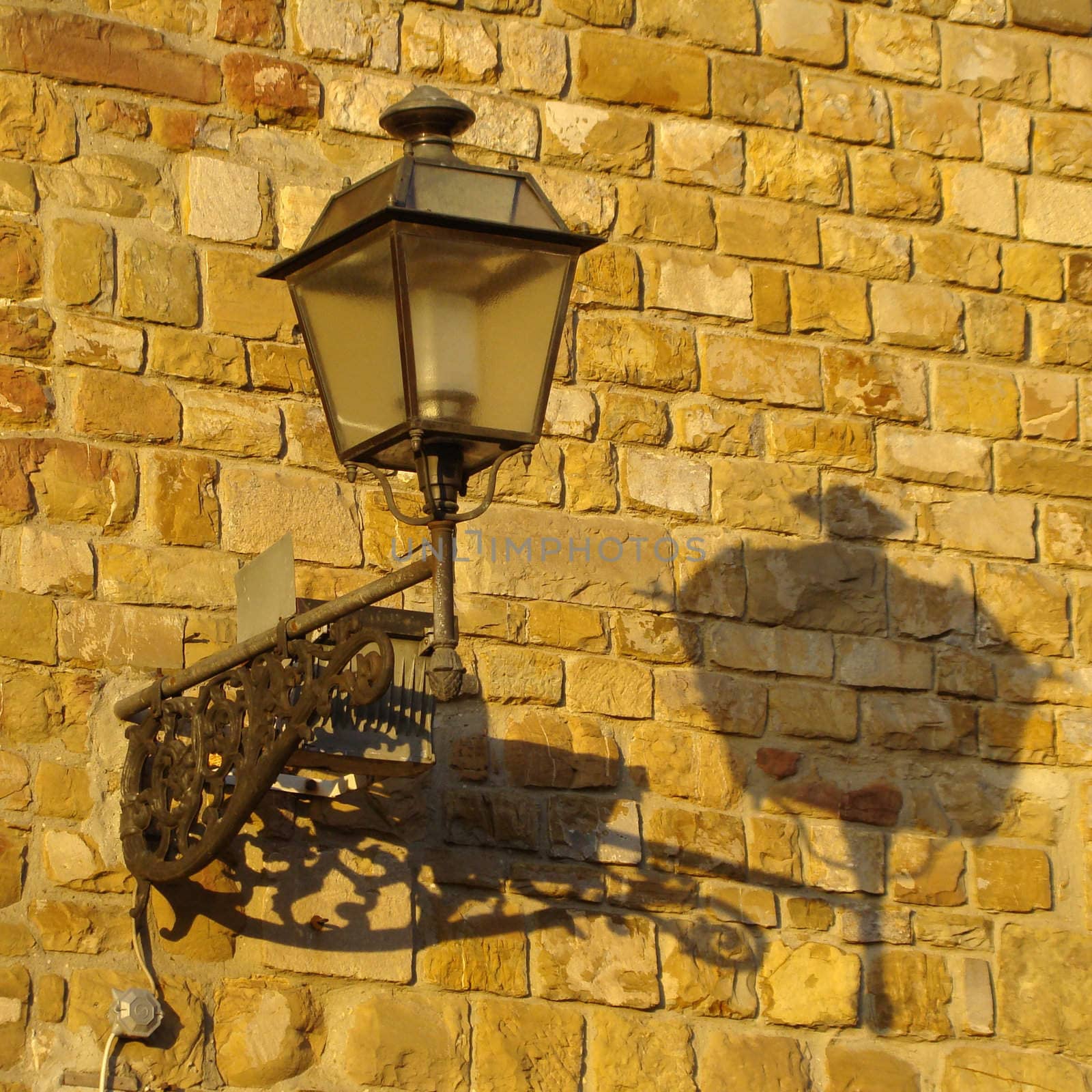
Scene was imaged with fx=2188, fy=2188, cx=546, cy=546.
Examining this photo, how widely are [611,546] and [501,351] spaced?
1143 mm

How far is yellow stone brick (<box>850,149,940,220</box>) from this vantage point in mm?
4727

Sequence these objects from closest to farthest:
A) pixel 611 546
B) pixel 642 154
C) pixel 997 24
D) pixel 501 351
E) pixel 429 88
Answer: pixel 501 351 → pixel 429 88 → pixel 611 546 → pixel 642 154 → pixel 997 24

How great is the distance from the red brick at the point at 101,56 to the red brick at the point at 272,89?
40mm

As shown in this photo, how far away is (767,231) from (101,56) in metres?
1.42

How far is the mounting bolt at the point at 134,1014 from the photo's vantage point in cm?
356

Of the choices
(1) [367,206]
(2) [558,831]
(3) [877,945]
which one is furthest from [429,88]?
(3) [877,945]

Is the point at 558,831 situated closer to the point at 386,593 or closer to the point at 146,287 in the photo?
the point at 386,593

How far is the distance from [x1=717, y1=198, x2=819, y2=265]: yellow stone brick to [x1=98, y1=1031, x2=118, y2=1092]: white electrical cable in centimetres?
205

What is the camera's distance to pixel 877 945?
4.17 meters

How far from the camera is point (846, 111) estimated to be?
4.77 meters

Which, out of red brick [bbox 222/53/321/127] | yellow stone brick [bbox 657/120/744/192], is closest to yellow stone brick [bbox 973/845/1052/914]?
yellow stone brick [bbox 657/120/744/192]

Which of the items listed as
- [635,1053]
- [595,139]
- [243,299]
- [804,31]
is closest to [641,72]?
[595,139]

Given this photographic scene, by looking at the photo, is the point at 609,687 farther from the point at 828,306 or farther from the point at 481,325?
the point at 481,325

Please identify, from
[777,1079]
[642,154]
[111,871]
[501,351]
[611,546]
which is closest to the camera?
[501,351]
